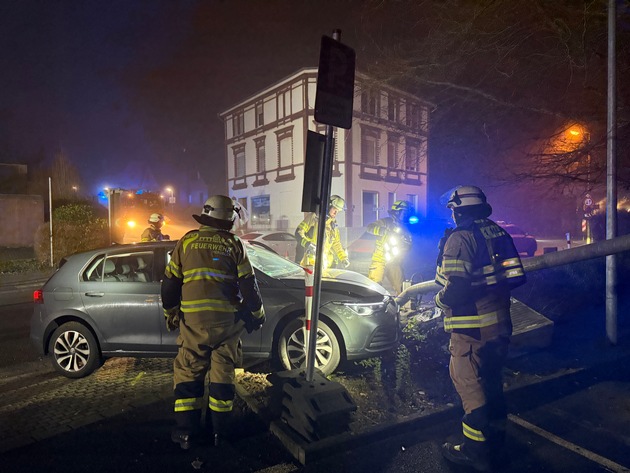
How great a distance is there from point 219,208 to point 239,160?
119 feet

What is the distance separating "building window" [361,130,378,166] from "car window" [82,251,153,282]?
83.0ft

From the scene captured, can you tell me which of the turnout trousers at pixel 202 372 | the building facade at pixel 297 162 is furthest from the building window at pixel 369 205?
the turnout trousers at pixel 202 372

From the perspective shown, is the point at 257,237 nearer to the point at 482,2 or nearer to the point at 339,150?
the point at 482,2

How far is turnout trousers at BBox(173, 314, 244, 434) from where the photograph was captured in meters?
3.37

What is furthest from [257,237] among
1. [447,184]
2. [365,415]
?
[447,184]

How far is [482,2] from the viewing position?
26.9 ft

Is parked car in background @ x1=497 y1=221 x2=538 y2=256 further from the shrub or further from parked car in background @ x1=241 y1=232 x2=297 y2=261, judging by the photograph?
the shrub

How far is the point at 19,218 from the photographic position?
74.4 feet

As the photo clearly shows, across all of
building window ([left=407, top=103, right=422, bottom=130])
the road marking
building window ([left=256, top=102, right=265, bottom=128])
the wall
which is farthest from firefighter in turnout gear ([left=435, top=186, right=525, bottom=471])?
building window ([left=256, top=102, right=265, bottom=128])

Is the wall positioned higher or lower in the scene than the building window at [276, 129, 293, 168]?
lower

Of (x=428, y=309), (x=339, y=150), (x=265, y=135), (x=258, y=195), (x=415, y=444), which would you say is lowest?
(x=415, y=444)

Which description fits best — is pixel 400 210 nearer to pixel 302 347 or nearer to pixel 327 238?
pixel 327 238

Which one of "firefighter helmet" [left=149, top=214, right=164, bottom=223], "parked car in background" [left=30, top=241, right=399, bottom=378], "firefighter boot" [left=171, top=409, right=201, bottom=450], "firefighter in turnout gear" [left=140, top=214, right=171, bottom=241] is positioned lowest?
"firefighter boot" [left=171, top=409, right=201, bottom=450]

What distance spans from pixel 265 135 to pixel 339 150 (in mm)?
8437
